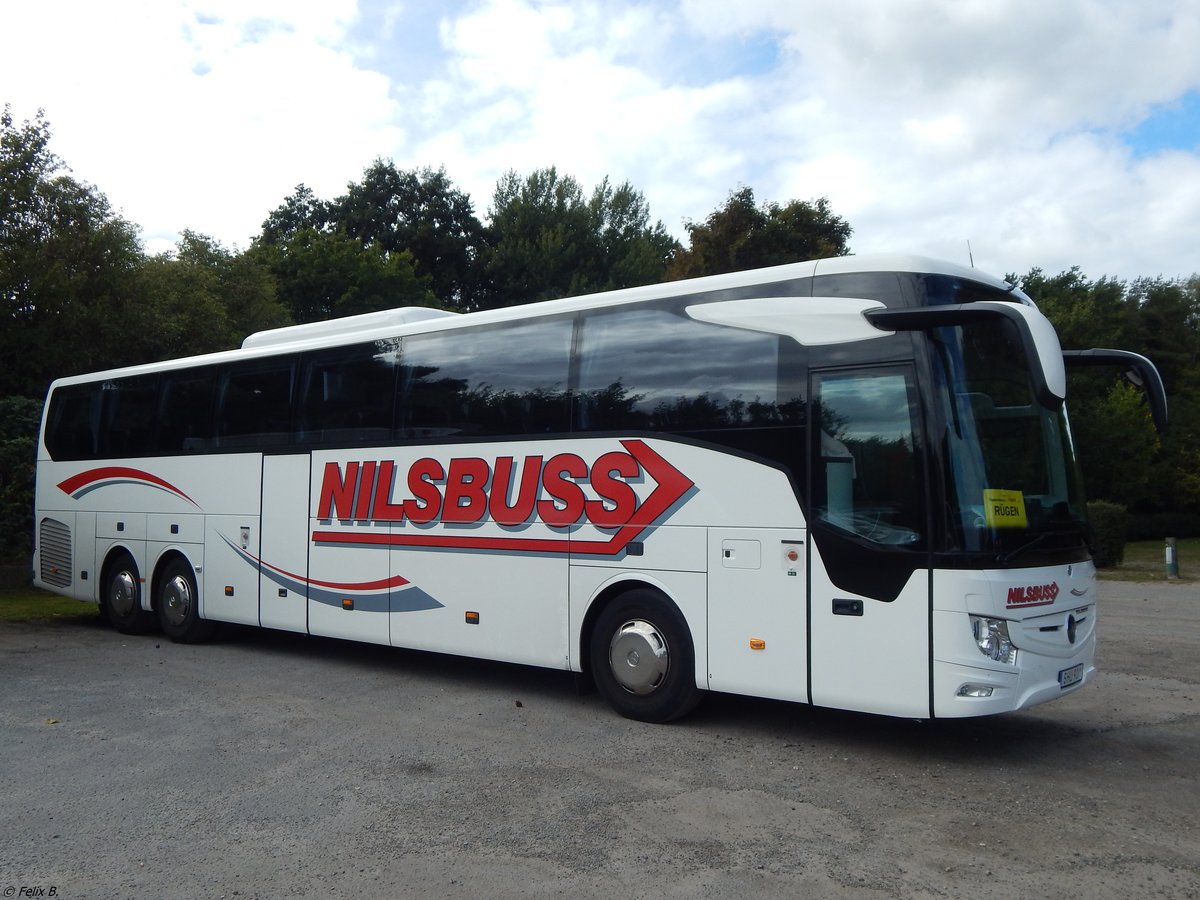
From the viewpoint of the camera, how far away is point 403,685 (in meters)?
10.4

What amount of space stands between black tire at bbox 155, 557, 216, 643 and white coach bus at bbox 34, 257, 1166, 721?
843 millimetres

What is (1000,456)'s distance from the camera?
23.7 ft

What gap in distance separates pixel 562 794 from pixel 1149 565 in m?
25.9

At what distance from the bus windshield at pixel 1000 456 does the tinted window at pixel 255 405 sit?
24.8 ft

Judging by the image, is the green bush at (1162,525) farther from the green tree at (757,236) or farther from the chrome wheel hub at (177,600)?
the chrome wheel hub at (177,600)

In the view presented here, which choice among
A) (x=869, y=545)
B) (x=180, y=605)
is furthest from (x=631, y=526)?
(x=180, y=605)

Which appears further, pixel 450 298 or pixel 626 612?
pixel 450 298

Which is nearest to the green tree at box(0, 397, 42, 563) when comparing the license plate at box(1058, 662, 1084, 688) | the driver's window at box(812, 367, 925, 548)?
the driver's window at box(812, 367, 925, 548)

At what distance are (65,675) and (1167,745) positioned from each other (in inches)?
401

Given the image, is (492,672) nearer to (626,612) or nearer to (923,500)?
(626,612)

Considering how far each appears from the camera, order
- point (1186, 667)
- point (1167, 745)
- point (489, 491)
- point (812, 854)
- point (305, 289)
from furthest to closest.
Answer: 1. point (305, 289)
2. point (1186, 667)
3. point (489, 491)
4. point (1167, 745)
5. point (812, 854)

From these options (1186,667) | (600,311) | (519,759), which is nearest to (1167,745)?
(1186,667)

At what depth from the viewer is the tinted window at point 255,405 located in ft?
39.2

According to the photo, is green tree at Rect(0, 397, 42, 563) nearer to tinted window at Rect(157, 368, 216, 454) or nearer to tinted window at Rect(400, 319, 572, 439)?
tinted window at Rect(157, 368, 216, 454)
